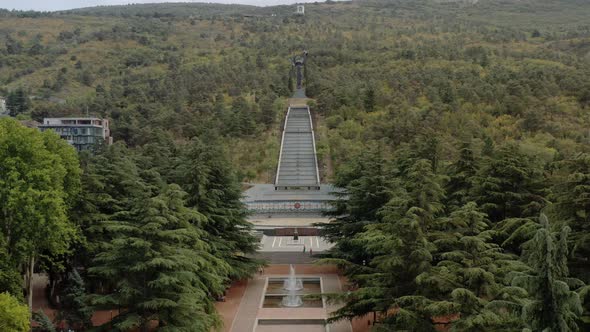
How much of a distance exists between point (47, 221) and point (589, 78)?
1874 inches

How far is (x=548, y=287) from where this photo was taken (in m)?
9.39

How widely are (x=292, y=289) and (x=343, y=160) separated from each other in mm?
21551

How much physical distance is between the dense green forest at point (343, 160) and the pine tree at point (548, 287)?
0.11 ft

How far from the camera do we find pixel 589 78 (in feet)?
167

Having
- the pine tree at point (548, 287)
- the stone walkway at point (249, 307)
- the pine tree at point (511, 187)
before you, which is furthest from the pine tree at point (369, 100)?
the pine tree at point (548, 287)

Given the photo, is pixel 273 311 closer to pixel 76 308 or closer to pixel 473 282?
pixel 76 308

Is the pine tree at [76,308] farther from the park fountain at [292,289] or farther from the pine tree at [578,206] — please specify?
the pine tree at [578,206]

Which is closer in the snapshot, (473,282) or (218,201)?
(473,282)

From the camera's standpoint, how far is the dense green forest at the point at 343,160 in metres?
13.5

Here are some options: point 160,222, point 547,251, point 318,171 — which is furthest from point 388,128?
point 547,251

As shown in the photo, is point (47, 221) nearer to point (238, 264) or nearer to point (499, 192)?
point (238, 264)

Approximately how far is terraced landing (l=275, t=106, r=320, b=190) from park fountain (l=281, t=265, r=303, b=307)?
17007 millimetres

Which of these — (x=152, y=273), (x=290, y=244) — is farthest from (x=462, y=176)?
(x=290, y=244)

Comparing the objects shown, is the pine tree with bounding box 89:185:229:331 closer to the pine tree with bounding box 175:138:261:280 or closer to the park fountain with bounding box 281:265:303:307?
the pine tree with bounding box 175:138:261:280
